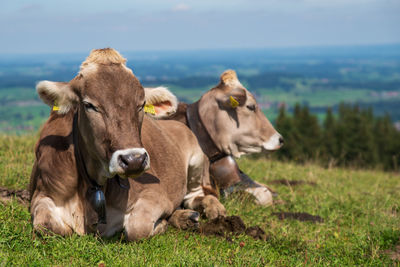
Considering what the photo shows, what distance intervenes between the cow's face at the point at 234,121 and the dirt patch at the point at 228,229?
7.94ft

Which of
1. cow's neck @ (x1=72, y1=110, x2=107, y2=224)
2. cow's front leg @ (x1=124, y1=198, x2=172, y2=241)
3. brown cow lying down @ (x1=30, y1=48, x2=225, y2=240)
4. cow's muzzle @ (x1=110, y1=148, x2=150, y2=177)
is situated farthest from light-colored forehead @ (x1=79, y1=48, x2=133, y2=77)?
cow's front leg @ (x1=124, y1=198, x2=172, y2=241)

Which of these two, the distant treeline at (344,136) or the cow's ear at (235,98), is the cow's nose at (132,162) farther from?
the distant treeline at (344,136)

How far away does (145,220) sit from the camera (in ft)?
16.3

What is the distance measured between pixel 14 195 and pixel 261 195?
4.18 metres

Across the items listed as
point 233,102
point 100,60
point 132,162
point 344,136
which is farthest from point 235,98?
point 344,136

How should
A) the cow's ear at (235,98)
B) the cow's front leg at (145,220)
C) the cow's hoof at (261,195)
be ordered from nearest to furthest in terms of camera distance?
the cow's front leg at (145,220), the cow's hoof at (261,195), the cow's ear at (235,98)

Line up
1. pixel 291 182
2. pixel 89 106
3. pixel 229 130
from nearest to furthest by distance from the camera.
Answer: pixel 89 106 → pixel 229 130 → pixel 291 182

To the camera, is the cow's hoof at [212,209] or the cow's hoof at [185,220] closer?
the cow's hoof at [185,220]

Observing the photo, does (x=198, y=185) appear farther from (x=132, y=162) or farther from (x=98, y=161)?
(x=132, y=162)

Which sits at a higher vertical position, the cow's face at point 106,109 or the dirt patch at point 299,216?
the cow's face at point 106,109

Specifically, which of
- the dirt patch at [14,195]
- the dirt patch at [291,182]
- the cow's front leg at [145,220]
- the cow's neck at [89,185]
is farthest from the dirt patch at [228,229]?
the dirt patch at [291,182]

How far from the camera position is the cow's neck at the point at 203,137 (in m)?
8.07

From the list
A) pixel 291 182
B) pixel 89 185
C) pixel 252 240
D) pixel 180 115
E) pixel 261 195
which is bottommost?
pixel 291 182

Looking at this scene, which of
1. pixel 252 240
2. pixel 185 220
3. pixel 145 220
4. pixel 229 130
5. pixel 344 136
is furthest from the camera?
pixel 344 136
